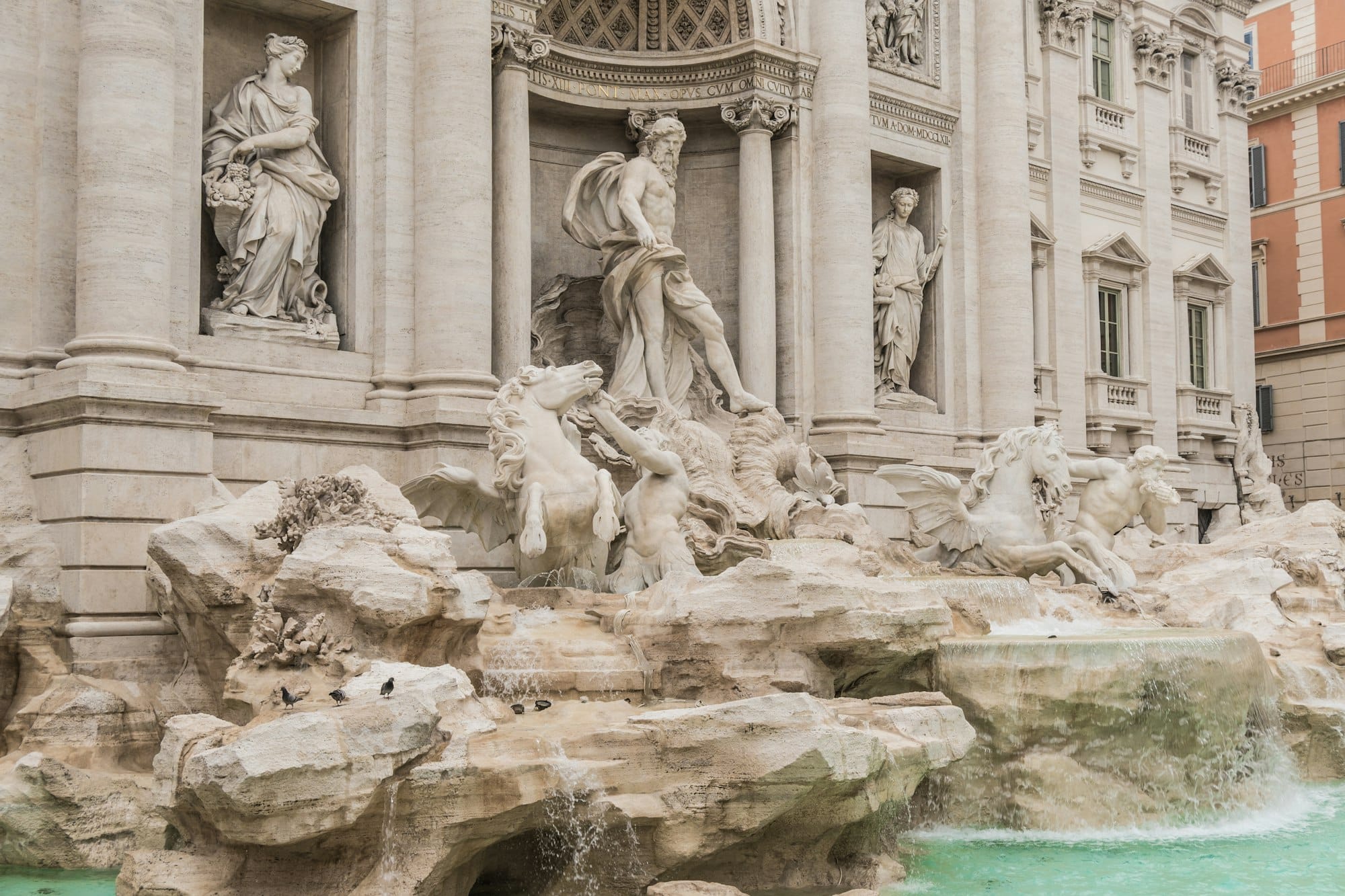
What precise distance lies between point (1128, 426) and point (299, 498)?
1619 centimetres

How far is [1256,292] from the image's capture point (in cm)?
2928

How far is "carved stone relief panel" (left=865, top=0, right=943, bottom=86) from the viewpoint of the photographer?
17.5 metres

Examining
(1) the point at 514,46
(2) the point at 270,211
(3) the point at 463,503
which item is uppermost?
(1) the point at 514,46

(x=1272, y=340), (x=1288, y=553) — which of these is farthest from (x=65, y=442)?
(x=1272, y=340)

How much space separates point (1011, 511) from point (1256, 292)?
18.1m

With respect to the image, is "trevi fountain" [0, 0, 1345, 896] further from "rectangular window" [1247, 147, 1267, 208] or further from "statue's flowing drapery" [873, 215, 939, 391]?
"rectangular window" [1247, 147, 1267, 208]

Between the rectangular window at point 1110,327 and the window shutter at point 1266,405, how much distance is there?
7.60m

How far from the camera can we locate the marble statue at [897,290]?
1756cm

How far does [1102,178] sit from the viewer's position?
22.2 metres

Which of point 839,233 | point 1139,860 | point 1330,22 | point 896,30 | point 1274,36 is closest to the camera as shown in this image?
point 1139,860

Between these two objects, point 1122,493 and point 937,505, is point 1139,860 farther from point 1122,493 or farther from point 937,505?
point 1122,493

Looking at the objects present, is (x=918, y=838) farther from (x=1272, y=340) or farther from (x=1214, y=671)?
(x=1272, y=340)

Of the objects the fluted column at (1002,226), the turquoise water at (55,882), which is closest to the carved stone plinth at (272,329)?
the turquoise water at (55,882)

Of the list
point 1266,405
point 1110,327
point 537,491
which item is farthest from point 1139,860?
point 1266,405
